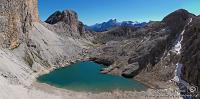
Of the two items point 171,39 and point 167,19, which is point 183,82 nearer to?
point 171,39

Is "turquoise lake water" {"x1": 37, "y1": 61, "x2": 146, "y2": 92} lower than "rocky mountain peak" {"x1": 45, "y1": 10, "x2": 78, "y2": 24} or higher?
lower

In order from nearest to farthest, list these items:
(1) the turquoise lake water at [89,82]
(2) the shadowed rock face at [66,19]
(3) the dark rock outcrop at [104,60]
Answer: (1) the turquoise lake water at [89,82] < (3) the dark rock outcrop at [104,60] < (2) the shadowed rock face at [66,19]

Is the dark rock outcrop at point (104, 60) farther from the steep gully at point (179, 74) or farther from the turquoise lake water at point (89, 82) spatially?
the steep gully at point (179, 74)

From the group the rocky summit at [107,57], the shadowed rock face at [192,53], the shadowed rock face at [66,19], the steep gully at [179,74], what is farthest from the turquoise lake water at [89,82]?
the shadowed rock face at [66,19]

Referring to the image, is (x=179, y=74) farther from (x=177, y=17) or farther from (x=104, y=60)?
(x=104, y=60)

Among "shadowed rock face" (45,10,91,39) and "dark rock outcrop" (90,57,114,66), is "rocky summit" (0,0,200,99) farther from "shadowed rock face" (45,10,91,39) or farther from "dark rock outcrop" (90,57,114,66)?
"shadowed rock face" (45,10,91,39)

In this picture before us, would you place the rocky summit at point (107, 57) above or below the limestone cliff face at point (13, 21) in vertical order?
below

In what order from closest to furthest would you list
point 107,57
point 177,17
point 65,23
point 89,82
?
point 89,82 → point 177,17 → point 107,57 → point 65,23

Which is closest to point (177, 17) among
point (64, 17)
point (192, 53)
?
point (192, 53)

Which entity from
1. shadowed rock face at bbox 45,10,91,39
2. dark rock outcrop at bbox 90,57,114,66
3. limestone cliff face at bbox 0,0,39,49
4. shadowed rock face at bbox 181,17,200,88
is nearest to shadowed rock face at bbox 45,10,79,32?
shadowed rock face at bbox 45,10,91,39
